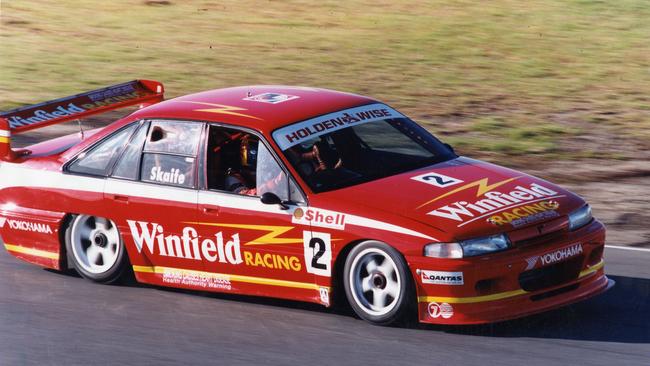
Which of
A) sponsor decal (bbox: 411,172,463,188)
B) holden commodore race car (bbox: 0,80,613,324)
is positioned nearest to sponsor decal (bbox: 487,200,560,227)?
holden commodore race car (bbox: 0,80,613,324)

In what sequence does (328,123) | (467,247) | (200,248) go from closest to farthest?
(467,247)
(200,248)
(328,123)

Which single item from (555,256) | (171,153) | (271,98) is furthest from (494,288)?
(171,153)

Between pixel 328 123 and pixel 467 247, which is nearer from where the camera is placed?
pixel 467 247

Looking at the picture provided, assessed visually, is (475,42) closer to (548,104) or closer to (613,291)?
(548,104)

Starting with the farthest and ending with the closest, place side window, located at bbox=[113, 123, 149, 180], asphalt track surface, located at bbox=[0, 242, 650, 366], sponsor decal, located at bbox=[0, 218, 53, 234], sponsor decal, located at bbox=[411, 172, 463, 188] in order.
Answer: sponsor decal, located at bbox=[0, 218, 53, 234]
side window, located at bbox=[113, 123, 149, 180]
sponsor decal, located at bbox=[411, 172, 463, 188]
asphalt track surface, located at bbox=[0, 242, 650, 366]

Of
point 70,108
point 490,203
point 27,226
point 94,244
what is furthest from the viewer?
point 70,108

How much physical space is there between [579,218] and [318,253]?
5.51 feet

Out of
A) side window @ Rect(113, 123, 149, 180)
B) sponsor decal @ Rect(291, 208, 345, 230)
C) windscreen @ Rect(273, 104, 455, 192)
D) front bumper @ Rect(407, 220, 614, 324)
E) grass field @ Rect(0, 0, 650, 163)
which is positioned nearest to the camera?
front bumper @ Rect(407, 220, 614, 324)

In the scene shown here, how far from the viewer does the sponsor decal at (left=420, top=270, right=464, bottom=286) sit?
22.1 ft

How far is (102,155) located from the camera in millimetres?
8516

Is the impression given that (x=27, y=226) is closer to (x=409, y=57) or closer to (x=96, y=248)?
(x=96, y=248)

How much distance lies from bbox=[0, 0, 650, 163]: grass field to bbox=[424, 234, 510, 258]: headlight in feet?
18.3

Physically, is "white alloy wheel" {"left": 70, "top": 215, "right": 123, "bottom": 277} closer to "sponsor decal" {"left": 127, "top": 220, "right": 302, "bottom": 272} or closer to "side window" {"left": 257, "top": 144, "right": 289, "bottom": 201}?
"sponsor decal" {"left": 127, "top": 220, "right": 302, "bottom": 272}

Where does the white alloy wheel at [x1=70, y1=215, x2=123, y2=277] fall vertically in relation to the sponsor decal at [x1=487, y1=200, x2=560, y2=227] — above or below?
below
